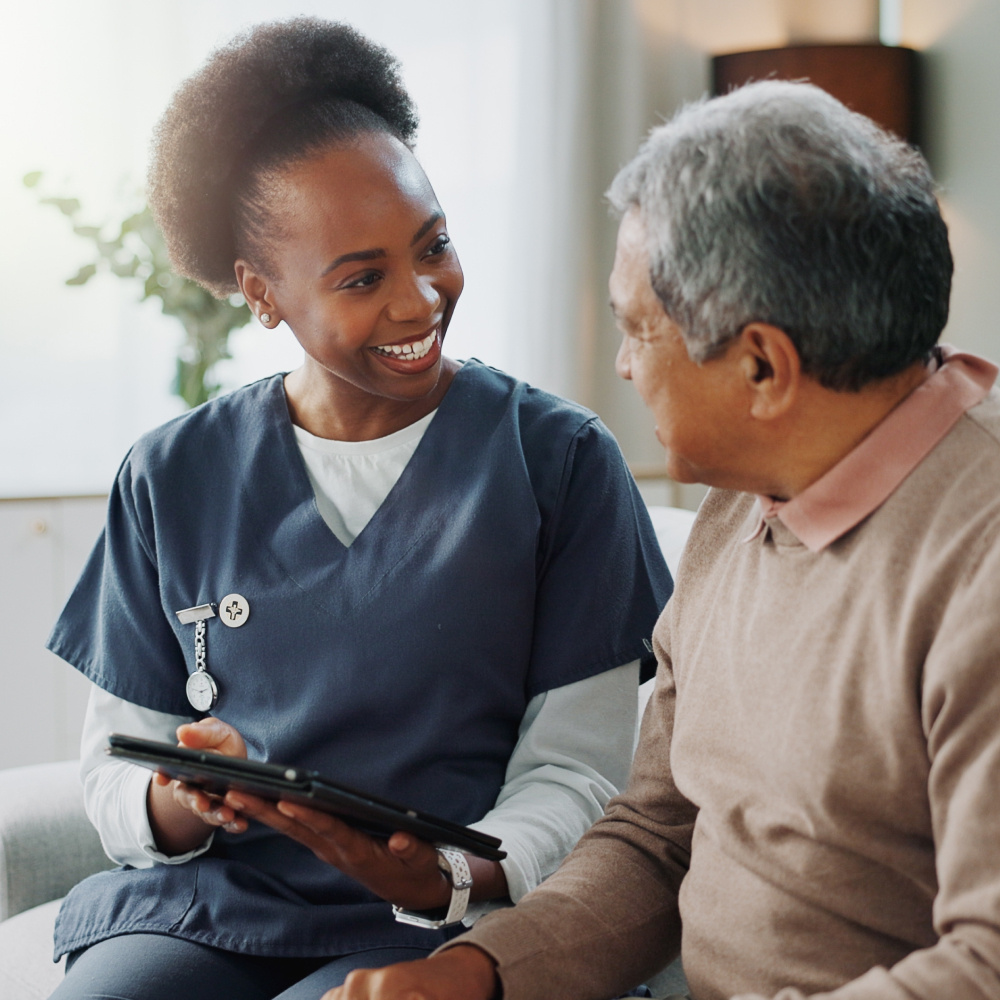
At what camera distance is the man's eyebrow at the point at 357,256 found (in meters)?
1.31

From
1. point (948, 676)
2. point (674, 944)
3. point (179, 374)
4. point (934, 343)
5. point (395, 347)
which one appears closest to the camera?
point (948, 676)

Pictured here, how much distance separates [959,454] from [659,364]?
8.9 inches

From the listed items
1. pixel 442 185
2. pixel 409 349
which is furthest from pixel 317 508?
pixel 442 185

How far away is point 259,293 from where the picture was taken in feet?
4.80

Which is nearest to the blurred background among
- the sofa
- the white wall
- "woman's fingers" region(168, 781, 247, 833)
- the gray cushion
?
the white wall

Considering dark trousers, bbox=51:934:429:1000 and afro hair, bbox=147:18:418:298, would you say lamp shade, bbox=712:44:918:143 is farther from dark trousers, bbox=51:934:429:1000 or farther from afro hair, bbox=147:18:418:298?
dark trousers, bbox=51:934:429:1000

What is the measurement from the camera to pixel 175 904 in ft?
4.17

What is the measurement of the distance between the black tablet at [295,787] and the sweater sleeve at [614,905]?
9cm

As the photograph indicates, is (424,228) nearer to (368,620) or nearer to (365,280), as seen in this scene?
(365,280)

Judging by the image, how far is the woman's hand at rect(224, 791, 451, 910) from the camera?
1002 mm

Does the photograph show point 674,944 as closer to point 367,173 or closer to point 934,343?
point 934,343

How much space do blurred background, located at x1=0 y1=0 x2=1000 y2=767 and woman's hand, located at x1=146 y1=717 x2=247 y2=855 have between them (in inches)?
64.0

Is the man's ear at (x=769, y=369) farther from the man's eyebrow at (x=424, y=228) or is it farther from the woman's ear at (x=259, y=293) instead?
the woman's ear at (x=259, y=293)

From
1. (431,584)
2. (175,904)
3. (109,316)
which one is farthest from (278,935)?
(109,316)
